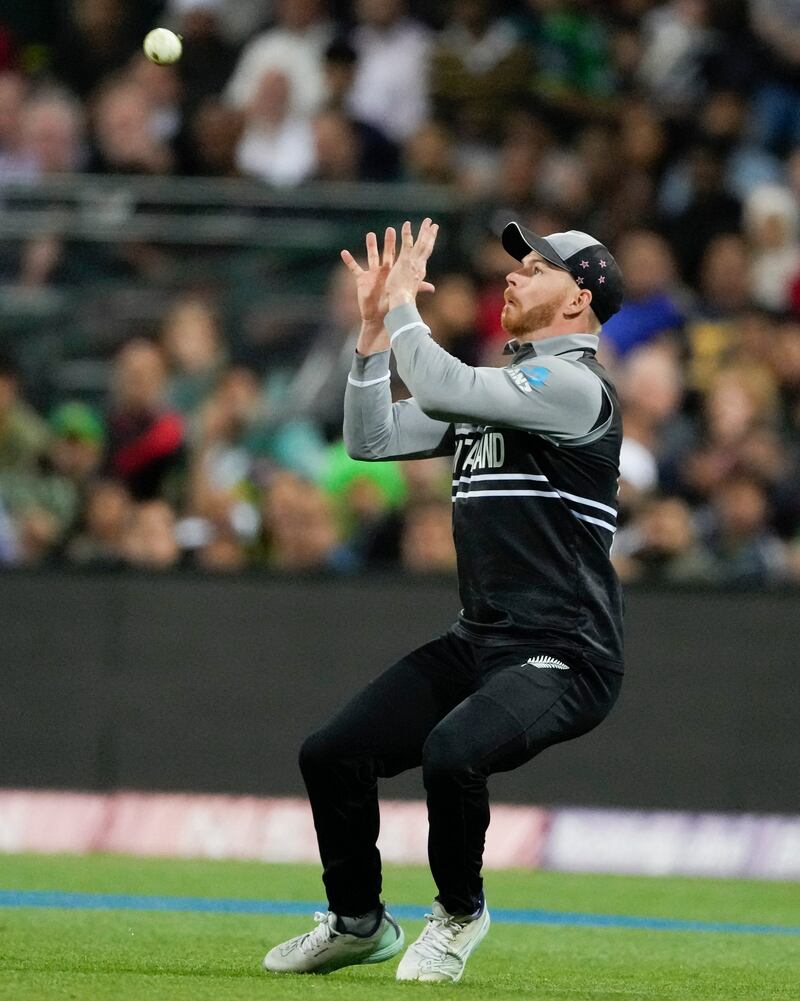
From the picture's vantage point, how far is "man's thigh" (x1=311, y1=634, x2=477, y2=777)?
5.77 m

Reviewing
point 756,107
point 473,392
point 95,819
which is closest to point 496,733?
point 473,392

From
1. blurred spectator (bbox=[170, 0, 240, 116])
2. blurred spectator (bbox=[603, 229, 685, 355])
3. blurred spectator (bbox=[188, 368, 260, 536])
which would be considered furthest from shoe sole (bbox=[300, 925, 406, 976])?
blurred spectator (bbox=[170, 0, 240, 116])

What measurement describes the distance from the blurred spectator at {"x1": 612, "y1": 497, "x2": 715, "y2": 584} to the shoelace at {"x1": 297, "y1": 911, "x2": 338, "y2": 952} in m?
4.66

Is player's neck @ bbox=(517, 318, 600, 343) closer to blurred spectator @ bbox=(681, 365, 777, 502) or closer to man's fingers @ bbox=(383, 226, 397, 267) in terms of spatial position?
man's fingers @ bbox=(383, 226, 397, 267)

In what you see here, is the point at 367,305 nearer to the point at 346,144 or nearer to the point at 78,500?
the point at 78,500

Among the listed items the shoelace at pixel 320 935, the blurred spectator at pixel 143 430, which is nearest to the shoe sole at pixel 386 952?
the shoelace at pixel 320 935

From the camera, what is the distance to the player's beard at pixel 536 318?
5.94 meters

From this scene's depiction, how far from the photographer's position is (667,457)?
35.4 feet

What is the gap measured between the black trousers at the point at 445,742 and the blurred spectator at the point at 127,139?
24.3ft

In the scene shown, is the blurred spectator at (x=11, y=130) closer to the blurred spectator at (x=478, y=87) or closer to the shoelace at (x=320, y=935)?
the blurred spectator at (x=478, y=87)

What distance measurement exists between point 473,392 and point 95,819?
534cm

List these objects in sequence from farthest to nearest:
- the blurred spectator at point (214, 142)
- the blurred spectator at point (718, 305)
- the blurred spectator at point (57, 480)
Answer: the blurred spectator at point (214, 142) → the blurred spectator at point (718, 305) → the blurred spectator at point (57, 480)

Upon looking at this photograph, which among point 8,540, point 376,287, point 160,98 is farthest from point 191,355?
point 376,287

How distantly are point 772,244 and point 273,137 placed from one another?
333 centimetres
